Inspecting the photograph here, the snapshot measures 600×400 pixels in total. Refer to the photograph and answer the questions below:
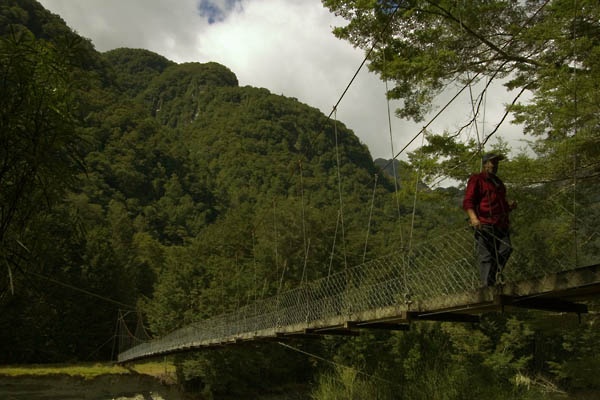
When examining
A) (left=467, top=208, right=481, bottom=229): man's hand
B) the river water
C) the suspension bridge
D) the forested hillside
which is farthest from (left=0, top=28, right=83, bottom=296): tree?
the river water

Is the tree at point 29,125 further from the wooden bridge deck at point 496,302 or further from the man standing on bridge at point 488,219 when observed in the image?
the wooden bridge deck at point 496,302

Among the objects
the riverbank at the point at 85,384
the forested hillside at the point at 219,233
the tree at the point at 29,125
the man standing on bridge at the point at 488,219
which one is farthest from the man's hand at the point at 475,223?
the riverbank at the point at 85,384

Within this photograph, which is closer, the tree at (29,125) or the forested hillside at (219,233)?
the tree at (29,125)

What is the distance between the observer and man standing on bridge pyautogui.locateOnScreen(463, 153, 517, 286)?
2486 millimetres

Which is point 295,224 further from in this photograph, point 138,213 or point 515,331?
point 138,213

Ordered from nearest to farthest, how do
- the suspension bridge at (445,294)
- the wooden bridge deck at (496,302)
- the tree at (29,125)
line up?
the tree at (29,125) → the wooden bridge deck at (496,302) → the suspension bridge at (445,294)

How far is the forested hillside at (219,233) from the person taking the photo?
2.15 meters

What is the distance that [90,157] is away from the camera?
1112 inches

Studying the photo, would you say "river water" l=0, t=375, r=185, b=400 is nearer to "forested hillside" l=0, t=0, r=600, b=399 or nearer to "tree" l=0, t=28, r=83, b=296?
"forested hillside" l=0, t=0, r=600, b=399

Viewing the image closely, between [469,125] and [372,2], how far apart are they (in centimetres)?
151

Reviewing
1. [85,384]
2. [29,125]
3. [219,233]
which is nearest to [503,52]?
[29,125]

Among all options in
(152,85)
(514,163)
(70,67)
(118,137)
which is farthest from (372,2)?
Result: (152,85)

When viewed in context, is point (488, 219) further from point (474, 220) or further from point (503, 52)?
point (503, 52)

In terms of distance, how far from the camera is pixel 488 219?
2.49 m
